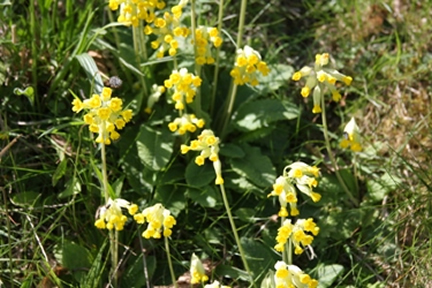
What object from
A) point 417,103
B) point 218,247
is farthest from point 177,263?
point 417,103

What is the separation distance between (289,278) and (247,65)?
1.18 metres

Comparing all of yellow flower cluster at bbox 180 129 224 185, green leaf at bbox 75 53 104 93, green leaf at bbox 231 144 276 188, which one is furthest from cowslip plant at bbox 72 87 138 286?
green leaf at bbox 231 144 276 188

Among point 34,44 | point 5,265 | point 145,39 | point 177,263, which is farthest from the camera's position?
point 145,39

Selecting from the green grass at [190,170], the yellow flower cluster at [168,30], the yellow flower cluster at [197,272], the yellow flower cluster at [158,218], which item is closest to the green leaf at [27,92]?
the green grass at [190,170]

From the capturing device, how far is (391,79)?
14.7 feet

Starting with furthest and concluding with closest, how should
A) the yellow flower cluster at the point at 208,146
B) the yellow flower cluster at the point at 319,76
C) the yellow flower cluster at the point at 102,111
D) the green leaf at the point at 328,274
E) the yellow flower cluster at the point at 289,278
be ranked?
the green leaf at the point at 328,274 < the yellow flower cluster at the point at 319,76 < the yellow flower cluster at the point at 208,146 < the yellow flower cluster at the point at 102,111 < the yellow flower cluster at the point at 289,278

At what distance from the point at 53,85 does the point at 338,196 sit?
165cm

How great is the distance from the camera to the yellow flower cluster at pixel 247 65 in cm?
370

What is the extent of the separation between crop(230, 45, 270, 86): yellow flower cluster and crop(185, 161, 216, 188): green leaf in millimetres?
497

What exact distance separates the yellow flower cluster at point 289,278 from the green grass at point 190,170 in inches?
20.8

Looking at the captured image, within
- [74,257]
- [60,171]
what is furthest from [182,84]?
[74,257]

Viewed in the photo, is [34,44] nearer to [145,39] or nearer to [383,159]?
[145,39]

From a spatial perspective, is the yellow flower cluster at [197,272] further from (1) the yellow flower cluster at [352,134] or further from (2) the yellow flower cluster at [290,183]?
(1) the yellow flower cluster at [352,134]

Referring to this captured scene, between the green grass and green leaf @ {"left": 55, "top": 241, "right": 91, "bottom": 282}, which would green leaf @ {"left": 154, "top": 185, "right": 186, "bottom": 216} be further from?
green leaf @ {"left": 55, "top": 241, "right": 91, "bottom": 282}
